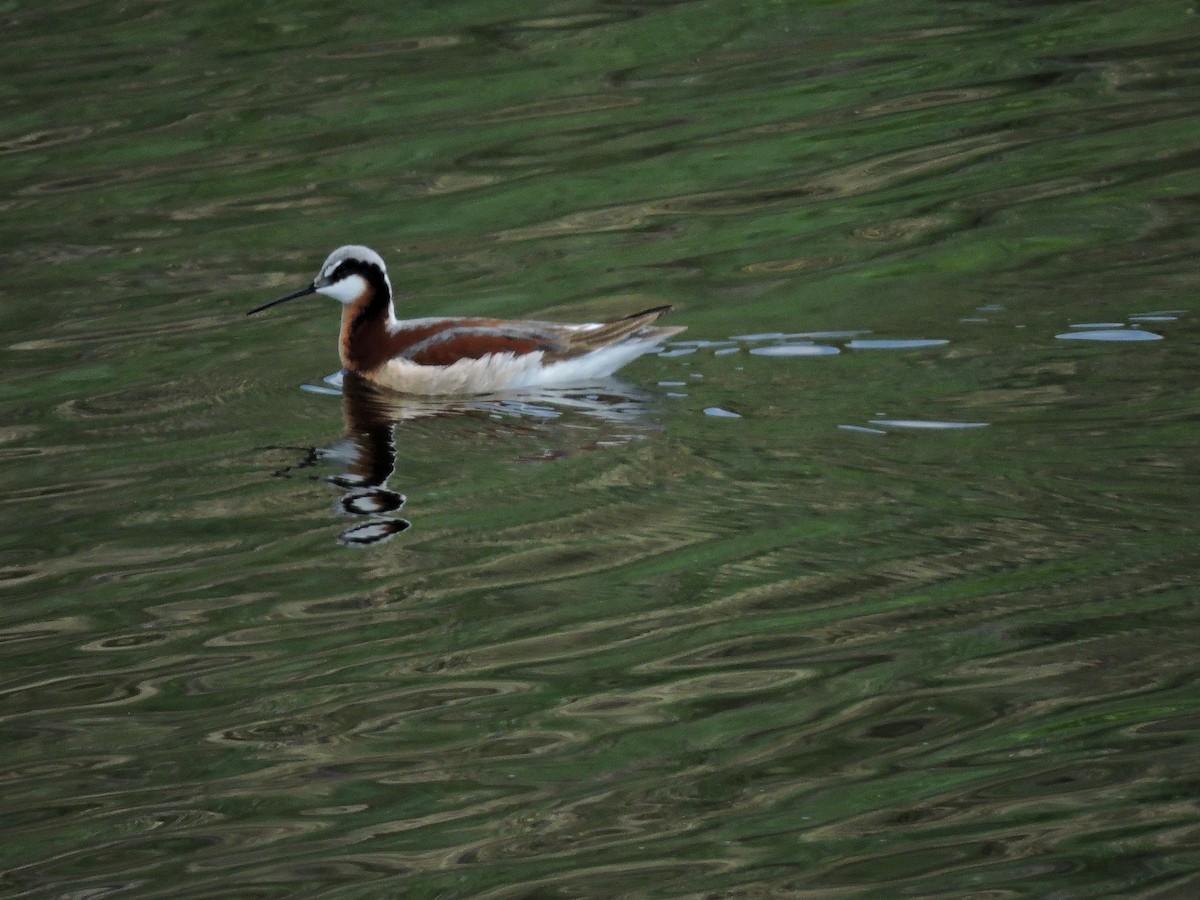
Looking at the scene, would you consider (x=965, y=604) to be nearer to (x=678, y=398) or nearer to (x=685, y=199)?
(x=678, y=398)

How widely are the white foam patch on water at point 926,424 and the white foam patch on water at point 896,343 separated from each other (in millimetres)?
1186

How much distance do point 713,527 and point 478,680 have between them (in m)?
1.62

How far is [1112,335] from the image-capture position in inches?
388

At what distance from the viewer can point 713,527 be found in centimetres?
809

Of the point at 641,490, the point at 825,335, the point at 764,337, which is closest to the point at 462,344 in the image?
the point at 764,337

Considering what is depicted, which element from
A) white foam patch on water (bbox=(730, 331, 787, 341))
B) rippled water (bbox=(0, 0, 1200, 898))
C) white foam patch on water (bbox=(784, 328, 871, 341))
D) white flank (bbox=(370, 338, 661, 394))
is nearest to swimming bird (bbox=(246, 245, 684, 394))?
white flank (bbox=(370, 338, 661, 394))

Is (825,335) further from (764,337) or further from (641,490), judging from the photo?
(641,490)

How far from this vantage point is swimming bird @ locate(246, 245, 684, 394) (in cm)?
1048

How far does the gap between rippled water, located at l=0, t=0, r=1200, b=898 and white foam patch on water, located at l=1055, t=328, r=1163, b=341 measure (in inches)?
1.2

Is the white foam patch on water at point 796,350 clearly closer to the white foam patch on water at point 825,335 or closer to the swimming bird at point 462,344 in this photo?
the white foam patch on water at point 825,335

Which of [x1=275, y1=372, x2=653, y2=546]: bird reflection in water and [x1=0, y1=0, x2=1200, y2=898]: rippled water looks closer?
[x1=0, y1=0, x2=1200, y2=898]: rippled water

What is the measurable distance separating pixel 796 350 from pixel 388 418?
2.21 m

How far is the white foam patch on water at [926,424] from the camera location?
29.0 ft

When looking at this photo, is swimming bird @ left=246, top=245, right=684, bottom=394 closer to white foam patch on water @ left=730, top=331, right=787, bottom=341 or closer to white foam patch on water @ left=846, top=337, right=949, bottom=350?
white foam patch on water @ left=730, top=331, right=787, bottom=341
